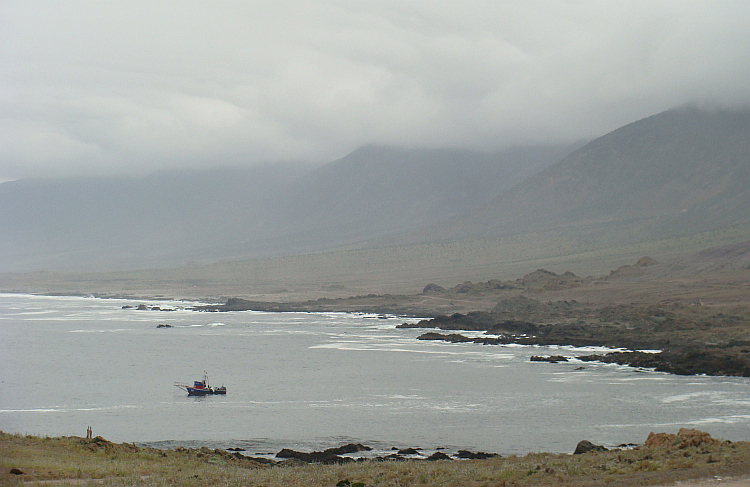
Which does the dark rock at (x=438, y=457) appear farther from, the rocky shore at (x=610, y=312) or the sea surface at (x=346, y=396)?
the rocky shore at (x=610, y=312)

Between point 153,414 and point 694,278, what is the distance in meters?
81.7

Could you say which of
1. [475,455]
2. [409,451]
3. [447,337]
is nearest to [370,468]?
[475,455]

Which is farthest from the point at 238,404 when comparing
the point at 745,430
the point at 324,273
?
the point at 324,273

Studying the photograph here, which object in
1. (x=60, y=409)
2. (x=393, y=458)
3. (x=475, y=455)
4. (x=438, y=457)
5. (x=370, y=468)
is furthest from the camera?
(x=60, y=409)

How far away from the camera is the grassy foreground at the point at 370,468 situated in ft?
68.5

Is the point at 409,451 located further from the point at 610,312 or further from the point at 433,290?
the point at 433,290

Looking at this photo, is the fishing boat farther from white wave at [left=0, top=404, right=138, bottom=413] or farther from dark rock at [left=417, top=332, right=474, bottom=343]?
dark rock at [left=417, top=332, right=474, bottom=343]

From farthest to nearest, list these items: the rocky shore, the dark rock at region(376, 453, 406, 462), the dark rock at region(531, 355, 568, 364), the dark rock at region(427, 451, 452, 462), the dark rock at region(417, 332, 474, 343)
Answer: the dark rock at region(417, 332, 474, 343) < the dark rock at region(531, 355, 568, 364) < the rocky shore < the dark rock at region(427, 451, 452, 462) < the dark rock at region(376, 453, 406, 462)

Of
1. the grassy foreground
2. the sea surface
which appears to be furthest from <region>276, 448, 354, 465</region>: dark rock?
the sea surface

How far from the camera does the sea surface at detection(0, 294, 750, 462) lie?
115ft

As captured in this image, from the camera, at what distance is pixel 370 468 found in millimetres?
24391

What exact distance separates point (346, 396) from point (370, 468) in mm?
21234

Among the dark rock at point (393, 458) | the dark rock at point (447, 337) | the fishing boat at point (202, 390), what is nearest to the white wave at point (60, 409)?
the fishing boat at point (202, 390)

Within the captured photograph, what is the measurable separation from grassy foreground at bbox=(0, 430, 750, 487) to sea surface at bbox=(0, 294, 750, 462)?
6.07 metres
